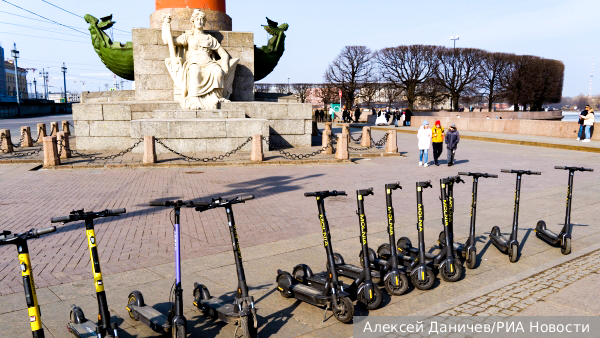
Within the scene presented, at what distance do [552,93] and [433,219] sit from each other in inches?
2507

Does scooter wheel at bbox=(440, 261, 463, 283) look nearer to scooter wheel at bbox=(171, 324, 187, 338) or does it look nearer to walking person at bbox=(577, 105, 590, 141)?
scooter wheel at bbox=(171, 324, 187, 338)

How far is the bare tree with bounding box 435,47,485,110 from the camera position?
184 feet

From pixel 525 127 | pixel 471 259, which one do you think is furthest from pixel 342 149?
pixel 525 127

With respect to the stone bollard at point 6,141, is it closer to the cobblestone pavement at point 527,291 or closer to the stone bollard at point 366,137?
the stone bollard at point 366,137

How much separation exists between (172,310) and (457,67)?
5823 cm

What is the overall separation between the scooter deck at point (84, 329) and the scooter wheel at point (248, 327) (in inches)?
44.8

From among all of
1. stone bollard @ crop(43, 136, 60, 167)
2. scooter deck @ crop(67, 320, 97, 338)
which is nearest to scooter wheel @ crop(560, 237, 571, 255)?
scooter deck @ crop(67, 320, 97, 338)

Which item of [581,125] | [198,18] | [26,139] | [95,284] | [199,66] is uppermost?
[198,18]

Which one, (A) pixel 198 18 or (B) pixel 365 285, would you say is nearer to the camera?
(B) pixel 365 285

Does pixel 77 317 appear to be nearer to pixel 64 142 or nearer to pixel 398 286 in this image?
pixel 398 286

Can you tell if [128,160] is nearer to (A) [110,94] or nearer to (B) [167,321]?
(A) [110,94]

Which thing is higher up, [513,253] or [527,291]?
[513,253]

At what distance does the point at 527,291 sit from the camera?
5.12 meters

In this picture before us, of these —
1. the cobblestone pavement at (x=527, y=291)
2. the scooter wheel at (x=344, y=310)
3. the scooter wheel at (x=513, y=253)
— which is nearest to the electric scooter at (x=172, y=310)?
the scooter wheel at (x=344, y=310)
